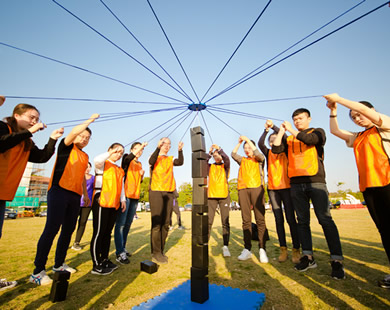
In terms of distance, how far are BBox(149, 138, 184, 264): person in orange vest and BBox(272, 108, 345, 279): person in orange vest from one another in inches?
103

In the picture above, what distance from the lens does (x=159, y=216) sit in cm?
454

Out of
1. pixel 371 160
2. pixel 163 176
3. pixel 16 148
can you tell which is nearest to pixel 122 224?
pixel 163 176

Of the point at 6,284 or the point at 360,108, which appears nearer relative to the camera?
the point at 360,108

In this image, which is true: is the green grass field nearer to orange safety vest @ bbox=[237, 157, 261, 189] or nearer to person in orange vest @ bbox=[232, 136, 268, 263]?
person in orange vest @ bbox=[232, 136, 268, 263]

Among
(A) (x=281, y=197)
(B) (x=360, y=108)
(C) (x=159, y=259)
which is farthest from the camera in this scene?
(A) (x=281, y=197)

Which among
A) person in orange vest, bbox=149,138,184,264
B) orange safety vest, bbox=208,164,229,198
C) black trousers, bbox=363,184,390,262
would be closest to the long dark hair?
person in orange vest, bbox=149,138,184,264

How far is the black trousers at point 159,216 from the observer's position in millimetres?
4496

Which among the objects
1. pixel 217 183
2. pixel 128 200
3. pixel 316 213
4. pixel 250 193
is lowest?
pixel 316 213

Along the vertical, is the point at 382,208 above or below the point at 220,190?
below

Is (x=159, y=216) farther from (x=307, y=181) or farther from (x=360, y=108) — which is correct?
(x=360, y=108)

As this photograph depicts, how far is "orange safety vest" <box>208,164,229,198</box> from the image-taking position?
5.25 meters

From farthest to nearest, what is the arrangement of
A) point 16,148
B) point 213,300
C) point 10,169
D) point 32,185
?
point 32,185, point 16,148, point 10,169, point 213,300

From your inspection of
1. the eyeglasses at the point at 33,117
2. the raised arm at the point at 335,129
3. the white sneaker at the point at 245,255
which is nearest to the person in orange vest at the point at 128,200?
the eyeglasses at the point at 33,117

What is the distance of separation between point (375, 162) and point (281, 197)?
2024mm
